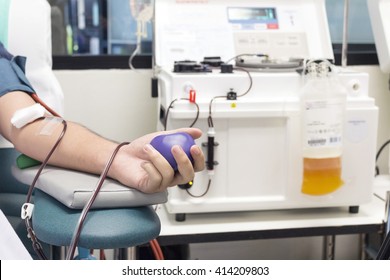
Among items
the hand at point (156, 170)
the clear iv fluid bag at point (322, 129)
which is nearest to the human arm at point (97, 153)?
the hand at point (156, 170)

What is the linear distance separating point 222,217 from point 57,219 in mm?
805

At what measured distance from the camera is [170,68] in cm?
169

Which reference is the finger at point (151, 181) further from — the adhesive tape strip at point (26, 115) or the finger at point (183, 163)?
the adhesive tape strip at point (26, 115)

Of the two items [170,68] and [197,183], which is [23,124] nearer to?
[197,183]

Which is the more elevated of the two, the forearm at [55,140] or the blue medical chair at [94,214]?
the forearm at [55,140]

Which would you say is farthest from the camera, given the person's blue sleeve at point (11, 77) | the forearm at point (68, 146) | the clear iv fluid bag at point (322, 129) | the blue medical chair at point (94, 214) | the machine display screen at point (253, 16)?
the machine display screen at point (253, 16)

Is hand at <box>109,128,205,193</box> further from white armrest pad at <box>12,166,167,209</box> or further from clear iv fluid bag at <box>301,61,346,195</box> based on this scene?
clear iv fluid bag at <box>301,61,346,195</box>

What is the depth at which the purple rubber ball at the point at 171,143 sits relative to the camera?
2.86ft

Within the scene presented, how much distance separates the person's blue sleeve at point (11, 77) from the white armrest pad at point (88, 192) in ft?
0.92

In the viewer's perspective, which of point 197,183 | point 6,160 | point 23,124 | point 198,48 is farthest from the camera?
point 198,48

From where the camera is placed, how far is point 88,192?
86 centimetres

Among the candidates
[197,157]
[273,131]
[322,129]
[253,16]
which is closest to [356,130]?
[322,129]

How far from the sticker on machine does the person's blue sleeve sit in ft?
2.90
